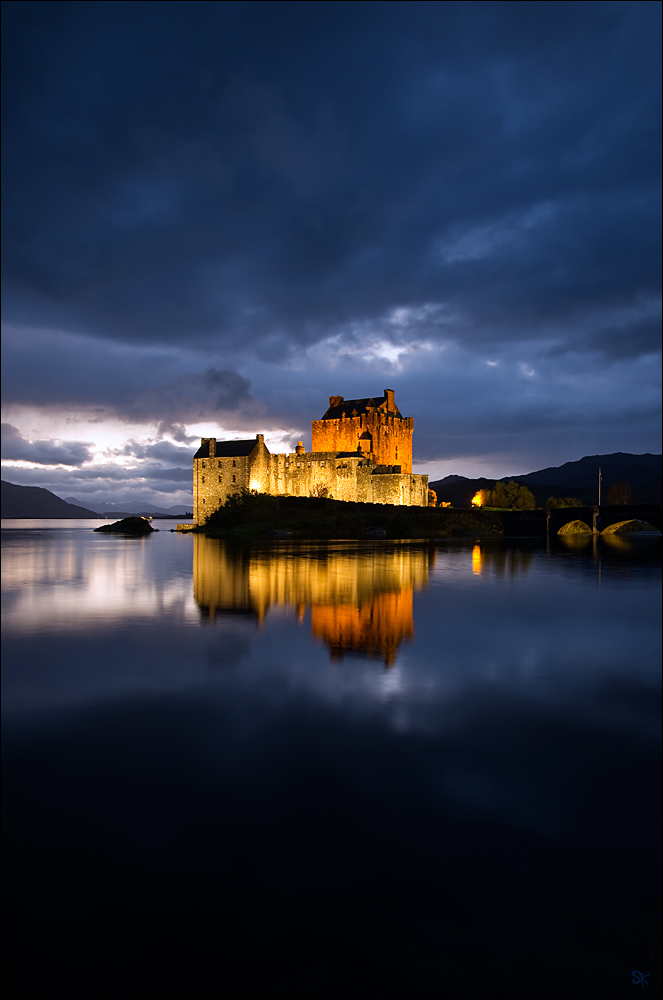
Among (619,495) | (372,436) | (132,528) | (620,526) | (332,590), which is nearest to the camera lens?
(332,590)

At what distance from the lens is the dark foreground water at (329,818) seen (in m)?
3.92

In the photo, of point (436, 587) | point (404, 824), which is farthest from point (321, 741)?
point (436, 587)

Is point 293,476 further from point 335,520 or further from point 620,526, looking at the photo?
point 620,526

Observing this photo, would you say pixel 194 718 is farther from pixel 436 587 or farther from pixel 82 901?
pixel 436 587

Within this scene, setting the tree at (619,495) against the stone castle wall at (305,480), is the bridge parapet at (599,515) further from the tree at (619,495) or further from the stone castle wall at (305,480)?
the tree at (619,495)

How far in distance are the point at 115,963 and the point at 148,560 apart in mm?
31293

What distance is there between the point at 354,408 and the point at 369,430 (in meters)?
5.24

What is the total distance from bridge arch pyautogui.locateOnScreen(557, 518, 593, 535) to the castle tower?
2399cm

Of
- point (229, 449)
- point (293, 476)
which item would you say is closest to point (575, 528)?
point (293, 476)

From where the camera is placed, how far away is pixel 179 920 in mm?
4168

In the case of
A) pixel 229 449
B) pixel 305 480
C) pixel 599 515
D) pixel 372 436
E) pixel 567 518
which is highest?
pixel 372 436

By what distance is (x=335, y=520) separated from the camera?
56.9m

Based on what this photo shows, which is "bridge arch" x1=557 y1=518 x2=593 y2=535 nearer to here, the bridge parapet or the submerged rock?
the bridge parapet

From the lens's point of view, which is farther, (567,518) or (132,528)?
(132,528)
